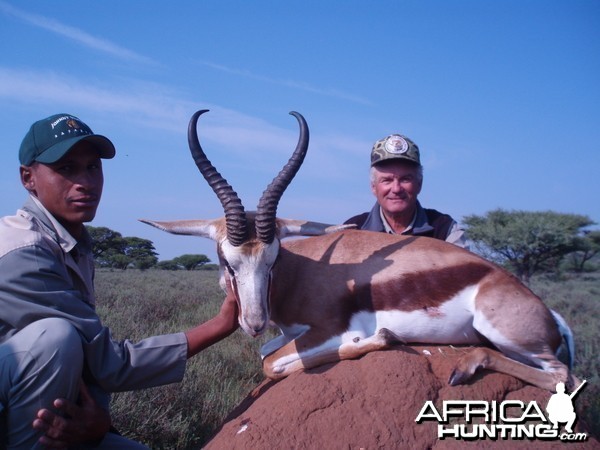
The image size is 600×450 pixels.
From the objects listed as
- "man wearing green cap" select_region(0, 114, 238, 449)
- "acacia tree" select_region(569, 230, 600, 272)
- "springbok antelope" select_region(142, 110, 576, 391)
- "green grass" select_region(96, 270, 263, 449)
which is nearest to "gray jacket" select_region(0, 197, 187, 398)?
"man wearing green cap" select_region(0, 114, 238, 449)

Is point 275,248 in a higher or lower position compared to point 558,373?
higher

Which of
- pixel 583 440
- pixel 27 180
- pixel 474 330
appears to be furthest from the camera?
pixel 474 330

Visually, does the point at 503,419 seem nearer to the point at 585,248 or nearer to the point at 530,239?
the point at 530,239

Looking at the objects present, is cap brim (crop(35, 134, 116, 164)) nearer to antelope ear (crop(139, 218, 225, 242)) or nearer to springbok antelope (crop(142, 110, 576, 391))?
springbok antelope (crop(142, 110, 576, 391))

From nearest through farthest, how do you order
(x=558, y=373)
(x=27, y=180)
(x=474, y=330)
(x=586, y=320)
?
(x=27, y=180) → (x=558, y=373) → (x=474, y=330) → (x=586, y=320)

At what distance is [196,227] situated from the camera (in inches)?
200

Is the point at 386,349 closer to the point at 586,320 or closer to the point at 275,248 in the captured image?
the point at 275,248

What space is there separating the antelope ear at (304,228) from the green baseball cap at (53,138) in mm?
1765

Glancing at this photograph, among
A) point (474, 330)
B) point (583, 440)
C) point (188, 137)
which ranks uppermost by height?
point (188, 137)

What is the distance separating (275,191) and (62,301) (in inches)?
77.8

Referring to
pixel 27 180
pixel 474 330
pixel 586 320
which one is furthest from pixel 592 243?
pixel 27 180

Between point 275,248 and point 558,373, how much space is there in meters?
2.39

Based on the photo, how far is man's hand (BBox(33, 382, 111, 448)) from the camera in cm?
311

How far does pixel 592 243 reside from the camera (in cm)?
2725
